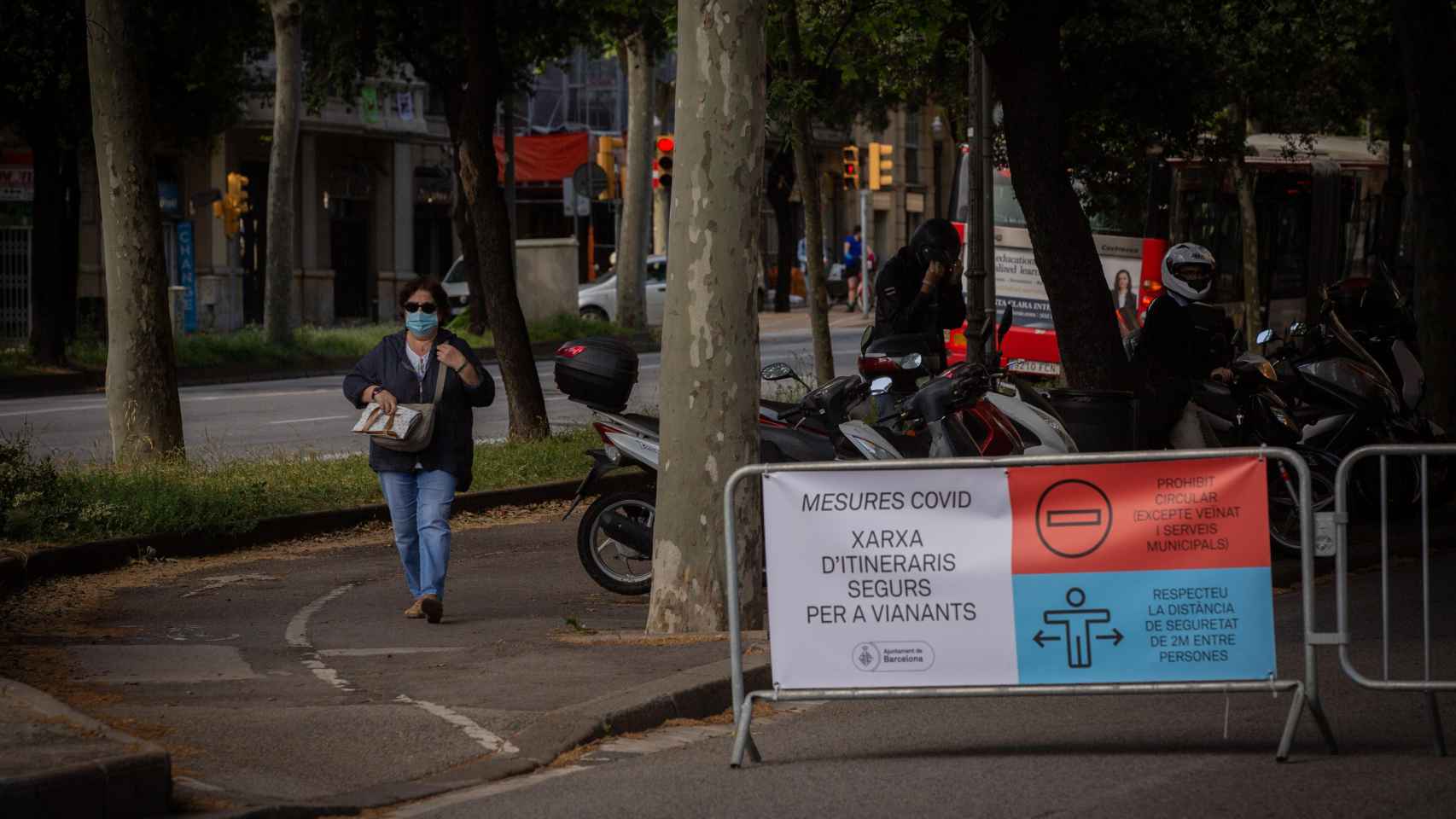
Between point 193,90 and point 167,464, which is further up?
point 193,90

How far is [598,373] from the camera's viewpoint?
10828 millimetres

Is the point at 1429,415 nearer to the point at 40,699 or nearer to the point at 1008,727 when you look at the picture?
the point at 1008,727

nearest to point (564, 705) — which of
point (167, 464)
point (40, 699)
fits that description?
point (40, 699)

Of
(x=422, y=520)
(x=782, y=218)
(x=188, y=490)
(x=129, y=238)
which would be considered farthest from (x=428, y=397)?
(x=782, y=218)

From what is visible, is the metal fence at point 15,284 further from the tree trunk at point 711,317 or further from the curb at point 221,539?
the tree trunk at point 711,317

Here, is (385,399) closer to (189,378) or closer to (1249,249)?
(189,378)

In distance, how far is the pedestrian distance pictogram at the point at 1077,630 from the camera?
7012 millimetres

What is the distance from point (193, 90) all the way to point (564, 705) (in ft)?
84.2

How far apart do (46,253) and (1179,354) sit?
21412mm

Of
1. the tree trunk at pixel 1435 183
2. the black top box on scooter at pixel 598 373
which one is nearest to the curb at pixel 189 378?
the tree trunk at pixel 1435 183

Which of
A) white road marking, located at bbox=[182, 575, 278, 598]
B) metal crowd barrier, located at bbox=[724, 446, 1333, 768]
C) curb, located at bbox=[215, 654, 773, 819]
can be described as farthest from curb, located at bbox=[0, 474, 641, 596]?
metal crowd barrier, located at bbox=[724, 446, 1333, 768]

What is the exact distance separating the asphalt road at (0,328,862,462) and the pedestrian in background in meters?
26.7

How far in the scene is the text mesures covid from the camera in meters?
7.07

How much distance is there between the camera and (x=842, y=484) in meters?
7.12
